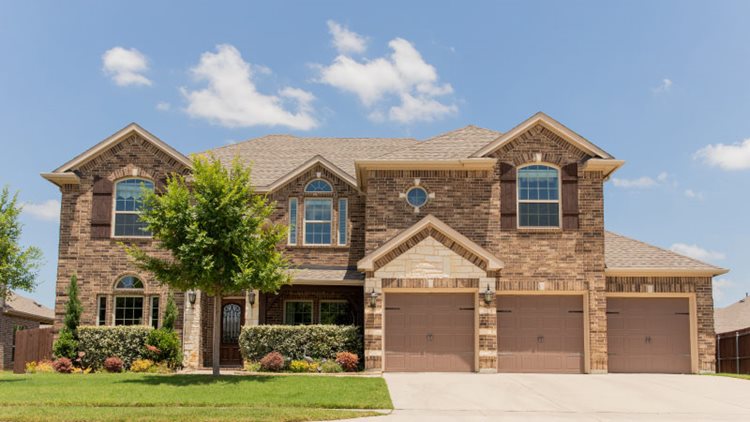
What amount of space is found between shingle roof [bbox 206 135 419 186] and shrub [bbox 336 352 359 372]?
285 inches

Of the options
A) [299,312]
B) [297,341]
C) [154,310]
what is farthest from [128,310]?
[297,341]

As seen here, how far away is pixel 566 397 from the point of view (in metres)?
17.5

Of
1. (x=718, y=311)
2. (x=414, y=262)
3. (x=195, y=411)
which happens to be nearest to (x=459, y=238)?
(x=414, y=262)

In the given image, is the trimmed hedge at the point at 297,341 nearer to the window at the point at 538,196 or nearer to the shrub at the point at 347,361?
the shrub at the point at 347,361

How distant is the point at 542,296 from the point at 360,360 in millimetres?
5669

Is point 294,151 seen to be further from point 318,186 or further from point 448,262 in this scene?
point 448,262

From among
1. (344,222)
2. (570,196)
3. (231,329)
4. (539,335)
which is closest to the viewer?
(539,335)

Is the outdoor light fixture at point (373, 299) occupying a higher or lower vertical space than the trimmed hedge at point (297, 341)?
higher

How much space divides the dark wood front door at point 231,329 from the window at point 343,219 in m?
3.75

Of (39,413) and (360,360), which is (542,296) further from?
(39,413)

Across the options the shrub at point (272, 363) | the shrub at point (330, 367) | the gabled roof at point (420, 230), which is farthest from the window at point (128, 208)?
the gabled roof at point (420, 230)

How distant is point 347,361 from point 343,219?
212 inches

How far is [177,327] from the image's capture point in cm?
2445

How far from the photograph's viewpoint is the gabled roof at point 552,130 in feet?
76.7
